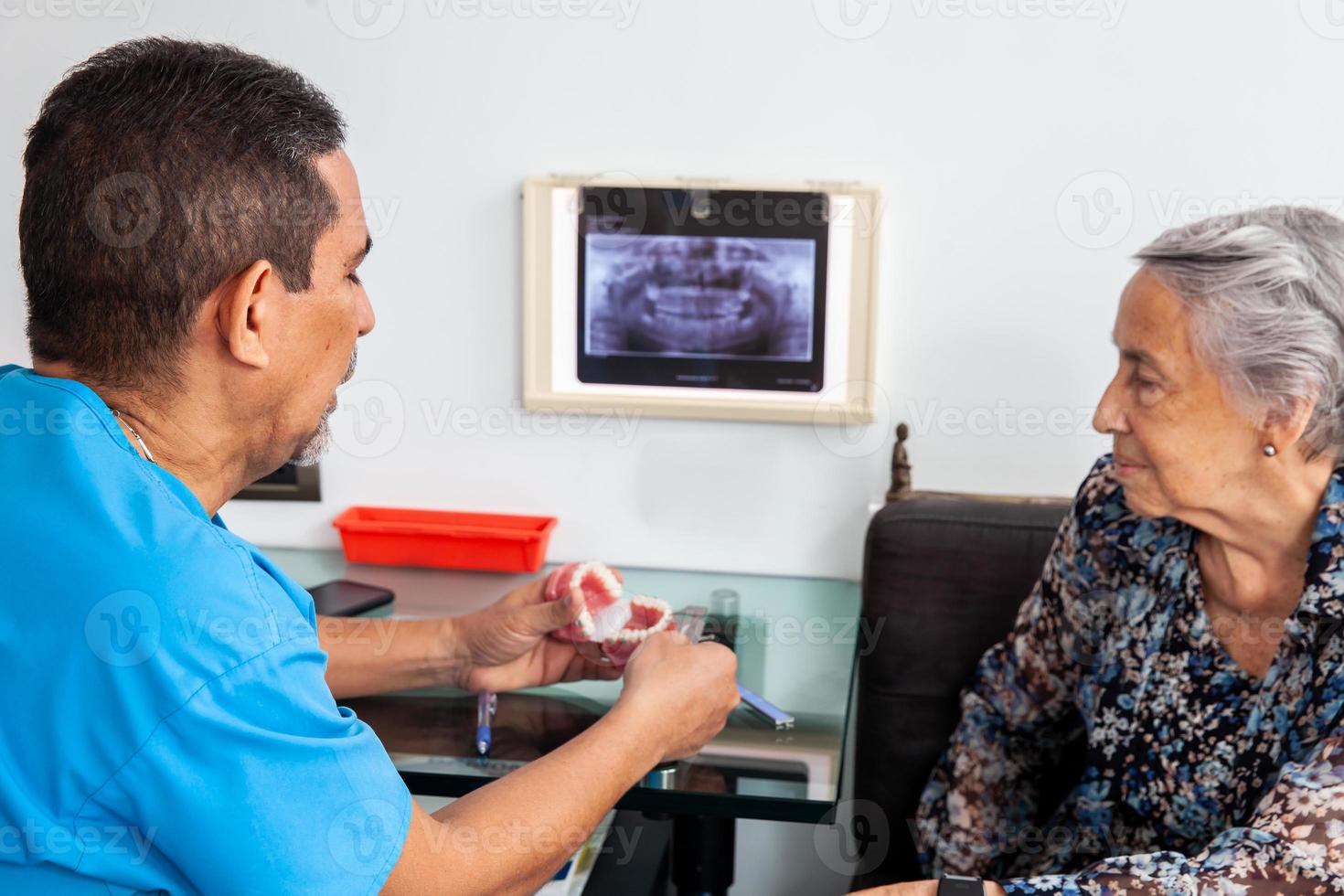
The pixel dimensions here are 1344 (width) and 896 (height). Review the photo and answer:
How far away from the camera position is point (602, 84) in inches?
73.5

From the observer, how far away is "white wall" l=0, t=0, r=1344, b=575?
5.75 feet

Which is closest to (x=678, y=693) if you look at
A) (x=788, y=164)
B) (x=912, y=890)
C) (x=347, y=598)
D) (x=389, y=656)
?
(x=912, y=890)

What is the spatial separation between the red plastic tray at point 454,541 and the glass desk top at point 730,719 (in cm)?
3

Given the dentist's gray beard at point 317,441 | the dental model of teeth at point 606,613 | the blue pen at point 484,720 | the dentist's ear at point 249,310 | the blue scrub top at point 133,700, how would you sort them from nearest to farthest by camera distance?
the blue scrub top at point 133,700 < the dentist's ear at point 249,310 < the dentist's gray beard at point 317,441 < the blue pen at point 484,720 < the dental model of teeth at point 606,613

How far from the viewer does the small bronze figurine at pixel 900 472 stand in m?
1.87

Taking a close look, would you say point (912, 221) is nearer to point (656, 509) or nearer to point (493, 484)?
point (656, 509)

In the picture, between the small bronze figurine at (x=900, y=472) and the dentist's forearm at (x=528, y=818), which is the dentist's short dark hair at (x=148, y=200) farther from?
the small bronze figurine at (x=900, y=472)

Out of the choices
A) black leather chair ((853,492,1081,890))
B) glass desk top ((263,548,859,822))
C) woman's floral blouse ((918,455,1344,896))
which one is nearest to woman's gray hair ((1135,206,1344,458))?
woman's floral blouse ((918,455,1344,896))

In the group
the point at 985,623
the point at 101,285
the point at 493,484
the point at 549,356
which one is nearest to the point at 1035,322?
the point at 985,623

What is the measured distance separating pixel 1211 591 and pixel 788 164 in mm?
861

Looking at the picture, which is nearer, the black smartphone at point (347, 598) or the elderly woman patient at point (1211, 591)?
the elderly woman patient at point (1211, 591)

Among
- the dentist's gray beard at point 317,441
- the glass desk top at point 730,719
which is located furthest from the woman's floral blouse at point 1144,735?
the dentist's gray beard at point 317,441

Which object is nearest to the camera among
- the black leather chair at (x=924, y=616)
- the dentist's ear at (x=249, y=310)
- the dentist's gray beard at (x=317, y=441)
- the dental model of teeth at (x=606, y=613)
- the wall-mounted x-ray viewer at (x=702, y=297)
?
the dentist's ear at (x=249, y=310)

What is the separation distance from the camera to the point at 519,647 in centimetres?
153
